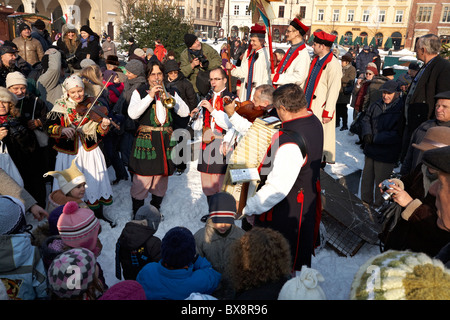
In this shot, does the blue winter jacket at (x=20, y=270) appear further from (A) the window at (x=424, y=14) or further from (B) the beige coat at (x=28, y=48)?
(A) the window at (x=424, y=14)

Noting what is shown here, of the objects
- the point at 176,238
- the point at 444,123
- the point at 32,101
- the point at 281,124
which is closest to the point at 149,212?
the point at 176,238

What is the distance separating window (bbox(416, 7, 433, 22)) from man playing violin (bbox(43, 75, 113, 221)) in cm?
6254

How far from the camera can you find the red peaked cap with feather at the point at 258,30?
5668 millimetres

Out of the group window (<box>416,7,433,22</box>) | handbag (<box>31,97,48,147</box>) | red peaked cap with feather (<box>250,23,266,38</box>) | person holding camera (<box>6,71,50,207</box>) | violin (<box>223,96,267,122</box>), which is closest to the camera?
violin (<box>223,96,267,122</box>)

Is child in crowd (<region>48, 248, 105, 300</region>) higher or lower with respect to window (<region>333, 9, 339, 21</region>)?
lower

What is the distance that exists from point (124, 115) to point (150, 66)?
133 cm

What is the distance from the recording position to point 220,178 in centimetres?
479

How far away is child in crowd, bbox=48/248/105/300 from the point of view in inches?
79.7

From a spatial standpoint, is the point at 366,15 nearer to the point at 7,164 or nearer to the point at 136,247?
the point at 7,164

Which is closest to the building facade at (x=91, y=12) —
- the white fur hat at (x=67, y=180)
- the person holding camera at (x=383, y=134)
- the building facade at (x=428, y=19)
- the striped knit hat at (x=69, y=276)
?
the white fur hat at (x=67, y=180)

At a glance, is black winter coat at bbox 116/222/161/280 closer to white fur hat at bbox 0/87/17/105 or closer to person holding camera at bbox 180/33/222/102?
white fur hat at bbox 0/87/17/105

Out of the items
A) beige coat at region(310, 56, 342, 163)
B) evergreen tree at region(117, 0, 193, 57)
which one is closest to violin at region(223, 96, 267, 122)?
beige coat at region(310, 56, 342, 163)

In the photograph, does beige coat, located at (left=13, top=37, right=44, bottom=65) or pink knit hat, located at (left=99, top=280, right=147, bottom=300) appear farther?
beige coat, located at (left=13, top=37, right=44, bottom=65)
